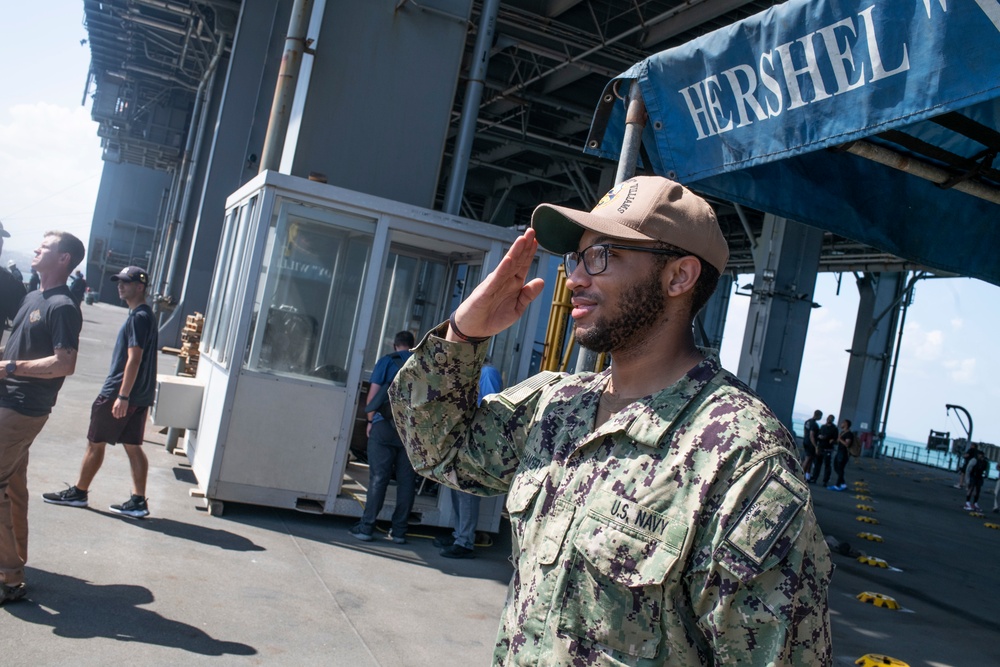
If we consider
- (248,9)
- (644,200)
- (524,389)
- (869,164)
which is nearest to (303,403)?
(869,164)

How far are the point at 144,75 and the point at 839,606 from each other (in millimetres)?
33370

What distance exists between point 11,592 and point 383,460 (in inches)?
131

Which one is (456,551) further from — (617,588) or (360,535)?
(617,588)

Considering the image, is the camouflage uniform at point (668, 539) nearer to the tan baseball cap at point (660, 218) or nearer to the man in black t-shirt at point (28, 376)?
the tan baseball cap at point (660, 218)

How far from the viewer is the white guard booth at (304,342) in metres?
7.62

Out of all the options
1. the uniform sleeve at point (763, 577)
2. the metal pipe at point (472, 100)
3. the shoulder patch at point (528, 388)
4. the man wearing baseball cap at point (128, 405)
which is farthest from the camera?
the metal pipe at point (472, 100)

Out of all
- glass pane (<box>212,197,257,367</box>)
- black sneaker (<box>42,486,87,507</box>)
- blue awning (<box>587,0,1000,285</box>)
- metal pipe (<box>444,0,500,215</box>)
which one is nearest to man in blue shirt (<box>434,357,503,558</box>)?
glass pane (<box>212,197,257,367</box>)

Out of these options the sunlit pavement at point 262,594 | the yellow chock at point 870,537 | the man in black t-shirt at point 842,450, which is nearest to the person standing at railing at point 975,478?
the man in black t-shirt at point 842,450

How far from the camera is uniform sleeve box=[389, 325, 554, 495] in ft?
7.08

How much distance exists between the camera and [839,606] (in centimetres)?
828

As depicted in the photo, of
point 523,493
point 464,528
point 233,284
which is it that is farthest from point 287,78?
point 523,493

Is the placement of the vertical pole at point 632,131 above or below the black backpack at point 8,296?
above

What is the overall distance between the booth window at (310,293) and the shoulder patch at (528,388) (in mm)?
5682

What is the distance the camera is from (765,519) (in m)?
1.56
